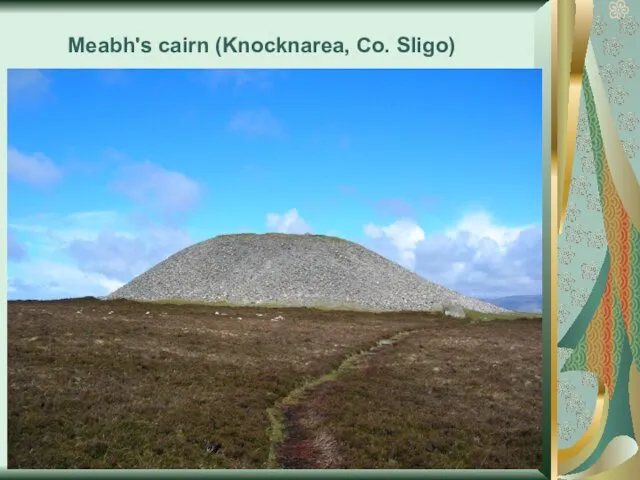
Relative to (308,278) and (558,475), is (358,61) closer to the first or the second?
(558,475)

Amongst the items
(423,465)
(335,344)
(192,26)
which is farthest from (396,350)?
(192,26)

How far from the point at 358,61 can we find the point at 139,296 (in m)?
63.1

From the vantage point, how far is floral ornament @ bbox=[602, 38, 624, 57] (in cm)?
902

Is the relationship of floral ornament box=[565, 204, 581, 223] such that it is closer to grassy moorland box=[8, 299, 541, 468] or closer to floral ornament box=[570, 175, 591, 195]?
floral ornament box=[570, 175, 591, 195]

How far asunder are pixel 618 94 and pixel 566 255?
281cm

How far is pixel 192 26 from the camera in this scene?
1034cm

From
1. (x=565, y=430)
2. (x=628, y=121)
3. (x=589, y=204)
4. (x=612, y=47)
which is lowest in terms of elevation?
(x=565, y=430)

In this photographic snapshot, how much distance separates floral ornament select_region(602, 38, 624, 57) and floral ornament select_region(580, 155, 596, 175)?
1.74 m

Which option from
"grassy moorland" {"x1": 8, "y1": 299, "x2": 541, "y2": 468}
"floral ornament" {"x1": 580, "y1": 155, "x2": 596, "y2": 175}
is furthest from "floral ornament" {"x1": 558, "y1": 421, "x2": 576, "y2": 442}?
"floral ornament" {"x1": 580, "y1": 155, "x2": 596, "y2": 175}

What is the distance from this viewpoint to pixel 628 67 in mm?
9070

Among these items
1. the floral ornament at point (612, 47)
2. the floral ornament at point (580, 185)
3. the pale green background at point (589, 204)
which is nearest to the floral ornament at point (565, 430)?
the pale green background at point (589, 204)

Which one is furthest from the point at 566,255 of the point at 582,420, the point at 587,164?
the point at 582,420

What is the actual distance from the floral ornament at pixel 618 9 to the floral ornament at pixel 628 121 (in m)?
1.60

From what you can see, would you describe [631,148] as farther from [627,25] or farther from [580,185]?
[627,25]
